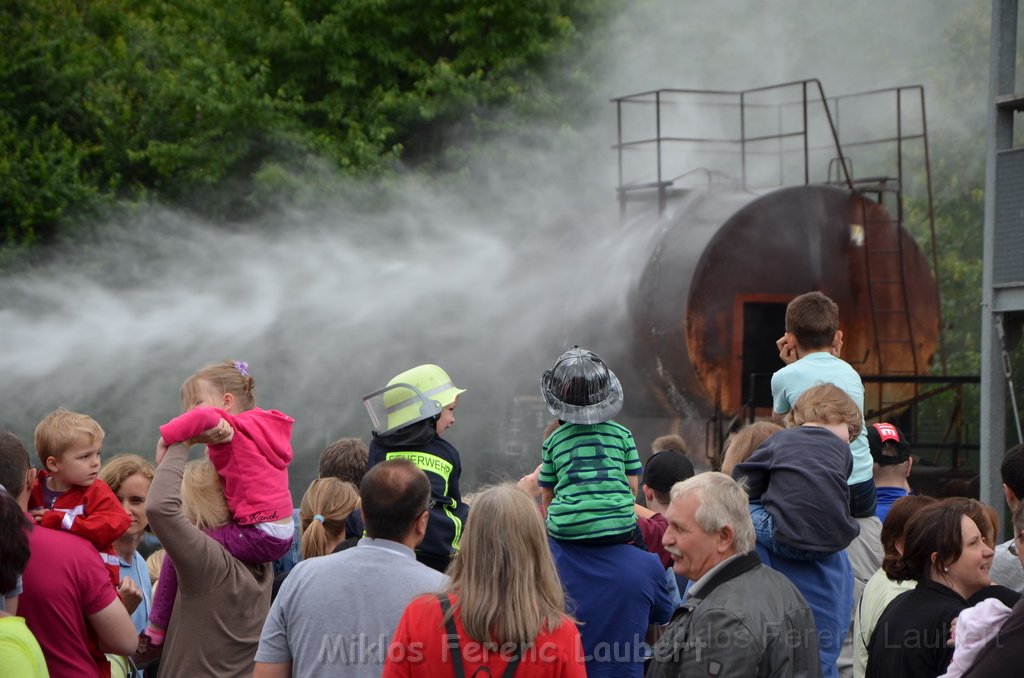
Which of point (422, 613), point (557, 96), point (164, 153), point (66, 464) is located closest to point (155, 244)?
point (164, 153)

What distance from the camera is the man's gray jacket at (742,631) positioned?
3.28m

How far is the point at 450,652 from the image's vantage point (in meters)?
3.25

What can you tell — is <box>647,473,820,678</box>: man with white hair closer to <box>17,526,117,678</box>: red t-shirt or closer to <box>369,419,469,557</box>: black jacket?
<box>369,419,469,557</box>: black jacket

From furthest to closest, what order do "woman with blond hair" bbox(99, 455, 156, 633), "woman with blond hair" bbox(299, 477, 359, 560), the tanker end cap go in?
"woman with blond hair" bbox(99, 455, 156, 633) → "woman with blond hair" bbox(299, 477, 359, 560) → the tanker end cap

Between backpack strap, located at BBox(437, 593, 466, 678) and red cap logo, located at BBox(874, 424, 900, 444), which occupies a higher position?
red cap logo, located at BBox(874, 424, 900, 444)

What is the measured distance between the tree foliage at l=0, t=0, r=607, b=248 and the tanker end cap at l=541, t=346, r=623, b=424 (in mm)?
13754

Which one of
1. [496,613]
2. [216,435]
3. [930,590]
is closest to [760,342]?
[930,590]

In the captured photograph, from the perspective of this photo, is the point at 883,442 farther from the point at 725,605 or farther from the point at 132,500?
the point at 132,500

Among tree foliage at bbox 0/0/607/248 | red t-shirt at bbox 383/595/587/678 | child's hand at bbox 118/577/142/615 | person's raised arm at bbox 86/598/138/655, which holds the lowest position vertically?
child's hand at bbox 118/577/142/615

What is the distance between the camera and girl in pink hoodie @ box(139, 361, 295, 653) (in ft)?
14.7

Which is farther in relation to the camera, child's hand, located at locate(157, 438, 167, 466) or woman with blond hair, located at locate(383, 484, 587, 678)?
child's hand, located at locate(157, 438, 167, 466)

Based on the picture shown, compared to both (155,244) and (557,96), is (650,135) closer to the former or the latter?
(557,96)

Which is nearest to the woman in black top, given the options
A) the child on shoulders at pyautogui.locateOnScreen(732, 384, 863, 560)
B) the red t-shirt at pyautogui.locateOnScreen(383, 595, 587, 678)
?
the child on shoulders at pyautogui.locateOnScreen(732, 384, 863, 560)

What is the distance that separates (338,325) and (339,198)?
13.7 feet
